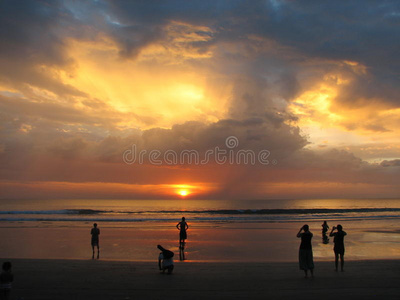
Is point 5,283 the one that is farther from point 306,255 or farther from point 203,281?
point 306,255

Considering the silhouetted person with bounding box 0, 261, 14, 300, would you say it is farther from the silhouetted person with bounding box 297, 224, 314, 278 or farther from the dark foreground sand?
the silhouetted person with bounding box 297, 224, 314, 278

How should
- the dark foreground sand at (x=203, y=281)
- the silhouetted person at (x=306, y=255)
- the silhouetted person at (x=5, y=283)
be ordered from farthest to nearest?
the silhouetted person at (x=306, y=255)
the dark foreground sand at (x=203, y=281)
the silhouetted person at (x=5, y=283)

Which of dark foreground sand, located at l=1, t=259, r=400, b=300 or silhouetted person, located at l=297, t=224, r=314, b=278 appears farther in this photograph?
silhouetted person, located at l=297, t=224, r=314, b=278

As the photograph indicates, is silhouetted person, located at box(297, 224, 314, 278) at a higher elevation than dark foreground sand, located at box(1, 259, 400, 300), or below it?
higher

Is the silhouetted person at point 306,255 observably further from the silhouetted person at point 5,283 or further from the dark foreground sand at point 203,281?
the silhouetted person at point 5,283

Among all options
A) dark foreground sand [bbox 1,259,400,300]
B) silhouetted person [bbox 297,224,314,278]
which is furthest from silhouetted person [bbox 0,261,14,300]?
silhouetted person [bbox 297,224,314,278]

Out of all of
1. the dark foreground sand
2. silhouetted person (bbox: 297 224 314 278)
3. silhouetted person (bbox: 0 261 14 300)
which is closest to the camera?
silhouetted person (bbox: 0 261 14 300)

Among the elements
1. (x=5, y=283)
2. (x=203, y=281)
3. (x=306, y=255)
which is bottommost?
(x=203, y=281)

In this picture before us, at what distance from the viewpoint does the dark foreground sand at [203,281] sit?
9086 millimetres

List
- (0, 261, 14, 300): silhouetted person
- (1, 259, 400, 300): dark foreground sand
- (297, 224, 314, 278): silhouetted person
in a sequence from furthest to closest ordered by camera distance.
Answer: (297, 224, 314, 278): silhouetted person → (1, 259, 400, 300): dark foreground sand → (0, 261, 14, 300): silhouetted person

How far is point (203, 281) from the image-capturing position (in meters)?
10.7

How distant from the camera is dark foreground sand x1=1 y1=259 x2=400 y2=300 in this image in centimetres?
909

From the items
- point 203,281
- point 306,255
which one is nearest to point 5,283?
point 203,281

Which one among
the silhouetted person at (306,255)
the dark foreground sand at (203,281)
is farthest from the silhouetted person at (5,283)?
the silhouetted person at (306,255)
